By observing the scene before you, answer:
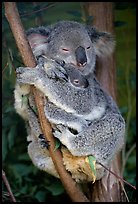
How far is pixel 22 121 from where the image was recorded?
4.30 meters

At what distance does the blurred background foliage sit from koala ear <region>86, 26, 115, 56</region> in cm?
35

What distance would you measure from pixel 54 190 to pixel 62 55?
52.0 inches

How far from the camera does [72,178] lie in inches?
120

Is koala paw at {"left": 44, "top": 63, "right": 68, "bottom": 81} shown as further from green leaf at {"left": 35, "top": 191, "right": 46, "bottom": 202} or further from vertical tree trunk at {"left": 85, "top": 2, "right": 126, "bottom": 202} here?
green leaf at {"left": 35, "top": 191, "right": 46, "bottom": 202}

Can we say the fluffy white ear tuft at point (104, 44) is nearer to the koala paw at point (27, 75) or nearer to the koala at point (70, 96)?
the koala at point (70, 96)

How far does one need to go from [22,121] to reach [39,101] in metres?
1.63

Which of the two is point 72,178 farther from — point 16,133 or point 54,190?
point 16,133

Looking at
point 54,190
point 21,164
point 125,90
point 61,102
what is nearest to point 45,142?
point 61,102

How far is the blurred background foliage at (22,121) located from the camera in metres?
3.72

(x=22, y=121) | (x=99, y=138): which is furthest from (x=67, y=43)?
(x=22, y=121)

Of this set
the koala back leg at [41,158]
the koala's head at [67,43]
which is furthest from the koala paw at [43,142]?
the koala's head at [67,43]

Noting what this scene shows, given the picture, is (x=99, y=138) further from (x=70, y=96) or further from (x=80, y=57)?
(x=80, y=57)

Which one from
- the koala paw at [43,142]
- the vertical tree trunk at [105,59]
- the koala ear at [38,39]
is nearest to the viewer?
the koala paw at [43,142]

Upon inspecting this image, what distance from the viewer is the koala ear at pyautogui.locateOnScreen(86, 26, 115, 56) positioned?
3.34m
